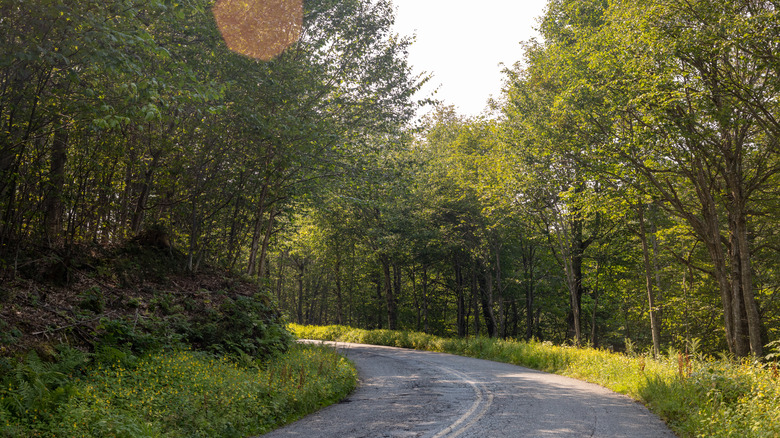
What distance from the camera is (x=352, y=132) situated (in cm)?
1677

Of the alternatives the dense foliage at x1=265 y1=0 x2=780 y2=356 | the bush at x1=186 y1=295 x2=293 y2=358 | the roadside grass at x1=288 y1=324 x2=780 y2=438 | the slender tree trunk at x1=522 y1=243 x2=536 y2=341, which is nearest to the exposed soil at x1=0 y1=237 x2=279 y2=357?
the bush at x1=186 y1=295 x2=293 y2=358

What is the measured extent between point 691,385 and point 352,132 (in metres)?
12.4

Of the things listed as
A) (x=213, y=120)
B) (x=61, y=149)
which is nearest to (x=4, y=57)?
(x=61, y=149)

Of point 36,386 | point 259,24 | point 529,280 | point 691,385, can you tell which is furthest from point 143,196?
point 529,280

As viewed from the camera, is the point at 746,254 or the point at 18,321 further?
the point at 746,254

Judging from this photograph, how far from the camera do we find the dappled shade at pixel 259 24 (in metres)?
12.5

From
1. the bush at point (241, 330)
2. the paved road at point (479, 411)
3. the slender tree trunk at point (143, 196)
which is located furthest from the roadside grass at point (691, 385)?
the slender tree trunk at point (143, 196)

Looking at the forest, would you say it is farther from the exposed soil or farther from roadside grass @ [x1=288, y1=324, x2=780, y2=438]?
roadside grass @ [x1=288, y1=324, x2=780, y2=438]

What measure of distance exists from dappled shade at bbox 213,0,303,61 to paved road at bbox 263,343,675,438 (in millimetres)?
9629

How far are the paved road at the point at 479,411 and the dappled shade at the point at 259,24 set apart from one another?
31.6 feet

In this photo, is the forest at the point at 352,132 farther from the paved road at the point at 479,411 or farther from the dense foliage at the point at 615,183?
the paved road at the point at 479,411

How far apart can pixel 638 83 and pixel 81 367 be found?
46.4 feet

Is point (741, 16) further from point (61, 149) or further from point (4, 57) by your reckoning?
point (61, 149)

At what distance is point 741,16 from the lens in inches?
407
